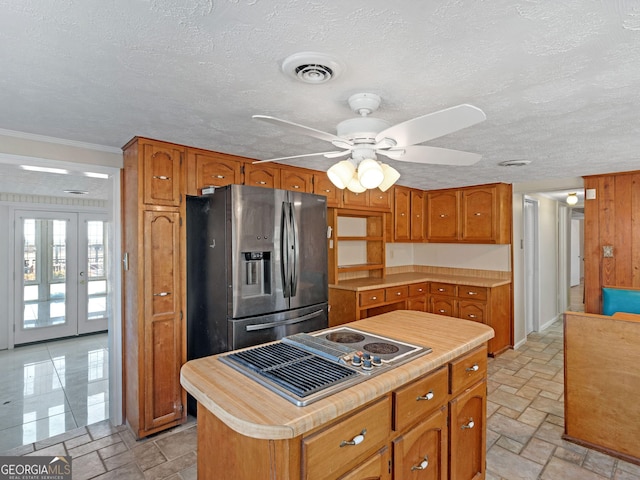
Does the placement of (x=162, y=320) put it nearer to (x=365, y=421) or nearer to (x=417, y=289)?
(x=365, y=421)

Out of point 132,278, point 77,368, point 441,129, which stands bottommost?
point 77,368

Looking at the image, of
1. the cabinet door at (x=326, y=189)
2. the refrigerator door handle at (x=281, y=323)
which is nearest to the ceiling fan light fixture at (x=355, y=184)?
the refrigerator door handle at (x=281, y=323)

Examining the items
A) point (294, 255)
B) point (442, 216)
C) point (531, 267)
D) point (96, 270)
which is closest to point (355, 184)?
point (294, 255)

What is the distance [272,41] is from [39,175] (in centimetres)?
372

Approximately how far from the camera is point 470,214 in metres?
4.75

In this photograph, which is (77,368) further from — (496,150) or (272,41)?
(496,150)

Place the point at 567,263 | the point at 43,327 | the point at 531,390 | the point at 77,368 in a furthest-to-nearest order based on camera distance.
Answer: the point at 567,263
the point at 43,327
the point at 77,368
the point at 531,390

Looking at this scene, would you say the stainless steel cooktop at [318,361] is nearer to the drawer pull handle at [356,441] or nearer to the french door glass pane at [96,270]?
the drawer pull handle at [356,441]

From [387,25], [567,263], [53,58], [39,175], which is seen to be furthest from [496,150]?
[567,263]

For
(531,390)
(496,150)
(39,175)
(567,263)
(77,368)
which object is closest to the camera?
(496,150)

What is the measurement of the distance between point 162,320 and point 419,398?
2.01 m

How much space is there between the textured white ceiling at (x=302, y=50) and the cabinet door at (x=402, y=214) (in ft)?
7.54

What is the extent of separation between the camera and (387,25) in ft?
3.86

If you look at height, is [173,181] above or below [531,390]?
above
